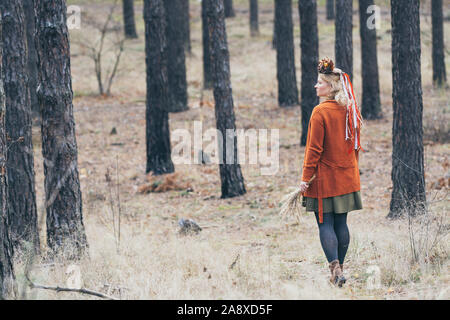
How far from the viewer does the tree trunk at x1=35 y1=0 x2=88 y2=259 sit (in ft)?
22.7

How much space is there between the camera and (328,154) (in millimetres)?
5320

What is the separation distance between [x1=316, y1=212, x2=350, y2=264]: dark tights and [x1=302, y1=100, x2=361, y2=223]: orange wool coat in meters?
0.13

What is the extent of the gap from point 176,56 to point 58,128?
12.5 meters

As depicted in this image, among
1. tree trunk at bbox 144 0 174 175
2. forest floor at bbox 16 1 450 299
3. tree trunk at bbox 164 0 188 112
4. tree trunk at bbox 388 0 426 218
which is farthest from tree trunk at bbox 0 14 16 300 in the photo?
tree trunk at bbox 164 0 188 112

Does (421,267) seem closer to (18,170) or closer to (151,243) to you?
(151,243)

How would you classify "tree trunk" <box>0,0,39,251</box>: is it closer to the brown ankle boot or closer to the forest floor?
the forest floor

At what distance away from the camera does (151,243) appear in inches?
319

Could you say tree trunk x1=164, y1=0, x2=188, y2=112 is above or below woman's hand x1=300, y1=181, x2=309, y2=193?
above

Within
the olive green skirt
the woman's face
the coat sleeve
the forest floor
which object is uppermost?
the woman's face

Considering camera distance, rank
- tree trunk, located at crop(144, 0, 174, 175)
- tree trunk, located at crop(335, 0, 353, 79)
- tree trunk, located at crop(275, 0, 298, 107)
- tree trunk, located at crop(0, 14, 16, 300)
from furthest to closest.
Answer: tree trunk, located at crop(275, 0, 298, 107)
tree trunk, located at crop(335, 0, 353, 79)
tree trunk, located at crop(144, 0, 174, 175)
tree trunk, located at crop(0, 14, 16, 300)

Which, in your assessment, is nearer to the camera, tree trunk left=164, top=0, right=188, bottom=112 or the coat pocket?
the coat pocket

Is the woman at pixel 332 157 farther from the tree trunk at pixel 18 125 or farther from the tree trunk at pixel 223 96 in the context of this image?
the tree trunk at pixel 223 96
